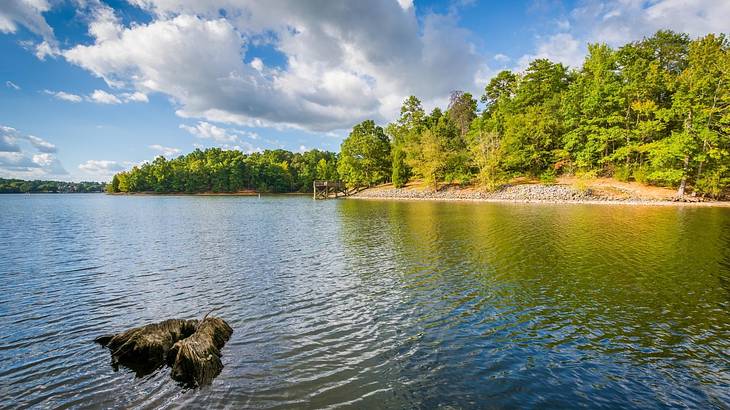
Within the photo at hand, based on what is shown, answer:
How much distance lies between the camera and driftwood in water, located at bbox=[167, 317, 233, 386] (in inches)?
291

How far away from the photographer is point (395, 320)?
10.6m

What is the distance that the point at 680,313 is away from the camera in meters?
10.8

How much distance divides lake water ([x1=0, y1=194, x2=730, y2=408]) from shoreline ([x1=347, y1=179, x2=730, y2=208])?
3400 cm

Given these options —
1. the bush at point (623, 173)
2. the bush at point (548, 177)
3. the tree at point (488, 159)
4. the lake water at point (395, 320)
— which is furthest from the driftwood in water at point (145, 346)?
the bush at point (623, 173)

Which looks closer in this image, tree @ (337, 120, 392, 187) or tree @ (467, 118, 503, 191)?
tree @ (467, 118, 503, 191)

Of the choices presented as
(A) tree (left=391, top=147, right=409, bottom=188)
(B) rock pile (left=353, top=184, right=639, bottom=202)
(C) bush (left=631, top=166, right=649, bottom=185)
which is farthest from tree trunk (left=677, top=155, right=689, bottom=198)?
(A) tree (left=391, top=147, right=409, bottom=188)

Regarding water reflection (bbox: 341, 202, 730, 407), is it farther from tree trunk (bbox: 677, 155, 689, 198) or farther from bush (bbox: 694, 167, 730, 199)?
bush (bbox: 694, 167, 730, 199)

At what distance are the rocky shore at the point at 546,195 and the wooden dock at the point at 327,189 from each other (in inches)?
778

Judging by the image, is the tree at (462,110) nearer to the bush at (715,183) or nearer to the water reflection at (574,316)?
the bush at (715,183)

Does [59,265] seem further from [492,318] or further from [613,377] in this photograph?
[613,377]

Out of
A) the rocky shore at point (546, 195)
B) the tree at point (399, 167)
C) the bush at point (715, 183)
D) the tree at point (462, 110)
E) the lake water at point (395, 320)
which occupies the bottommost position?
the lake water at point (395, 320)

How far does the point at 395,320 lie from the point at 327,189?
86.1 metres

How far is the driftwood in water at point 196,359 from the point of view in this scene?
24.2ft

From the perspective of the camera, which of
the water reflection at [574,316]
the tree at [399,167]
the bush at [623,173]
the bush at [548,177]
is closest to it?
the water reflection at [574,316]
